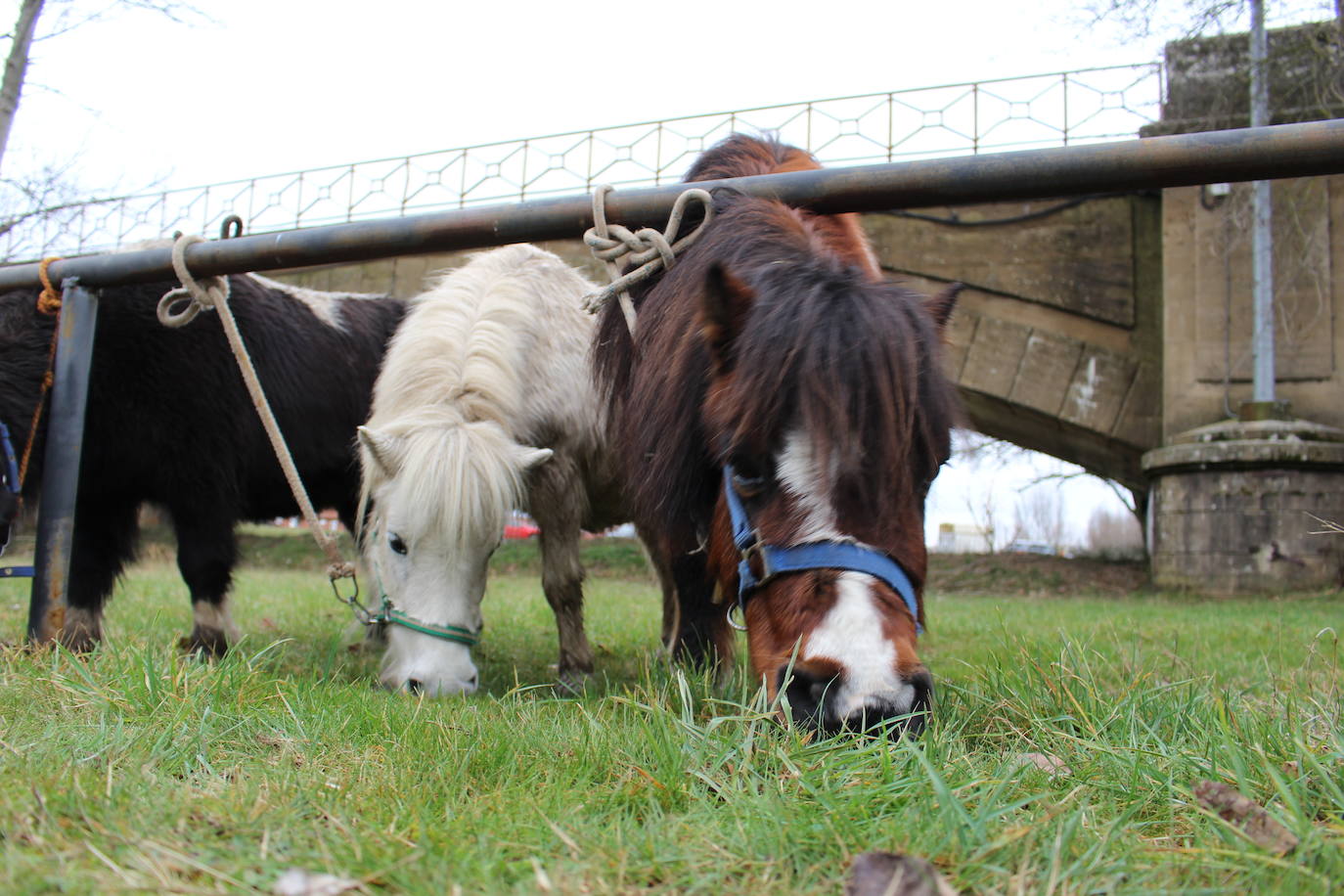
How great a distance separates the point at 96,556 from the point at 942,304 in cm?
417

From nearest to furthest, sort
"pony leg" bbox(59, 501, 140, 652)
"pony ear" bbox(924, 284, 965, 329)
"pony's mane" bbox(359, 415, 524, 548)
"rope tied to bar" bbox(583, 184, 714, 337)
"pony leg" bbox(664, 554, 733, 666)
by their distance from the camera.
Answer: "pony ear" bbox(924, 284, 965, 329), "rope tied to bar" bbox(583, 184, 714, 337), "pony leg" bbox(664, 554, 733, 666), "pony's mane" bbox(359, 415, 524, 548), "pony leg" bbox(59, 501, 140, 652)

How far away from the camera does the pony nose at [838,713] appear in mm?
1723

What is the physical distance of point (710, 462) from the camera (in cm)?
249

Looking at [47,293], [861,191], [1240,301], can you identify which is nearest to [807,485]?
[861,191]

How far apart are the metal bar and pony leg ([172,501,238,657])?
1.27m

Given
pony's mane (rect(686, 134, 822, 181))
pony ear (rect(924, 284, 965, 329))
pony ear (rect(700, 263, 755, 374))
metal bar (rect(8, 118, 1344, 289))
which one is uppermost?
pony's mane (rect(686, 134, 822, 181))

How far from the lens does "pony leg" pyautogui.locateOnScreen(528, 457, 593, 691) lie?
431 cm

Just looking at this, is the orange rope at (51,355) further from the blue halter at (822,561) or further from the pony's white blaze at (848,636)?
the pony's white blaze at (848,636)

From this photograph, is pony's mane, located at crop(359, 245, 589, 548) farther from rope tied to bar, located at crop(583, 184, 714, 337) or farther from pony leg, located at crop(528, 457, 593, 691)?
rope tied to bar, located at crop(583, 184, 714, 337)

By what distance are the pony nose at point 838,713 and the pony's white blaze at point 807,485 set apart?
318 mm

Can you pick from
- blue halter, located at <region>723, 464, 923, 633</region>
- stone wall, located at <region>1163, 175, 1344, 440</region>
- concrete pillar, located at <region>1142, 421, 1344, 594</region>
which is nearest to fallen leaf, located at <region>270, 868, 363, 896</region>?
blue halter, located at <region>723, 464, 923, 633</region>

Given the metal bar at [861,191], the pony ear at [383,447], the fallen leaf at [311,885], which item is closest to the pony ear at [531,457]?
the pony ear at [383,447]

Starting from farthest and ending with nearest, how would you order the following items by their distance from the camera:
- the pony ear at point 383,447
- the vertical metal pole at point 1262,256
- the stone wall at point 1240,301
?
the stone wall at point 1240,301
the vertical metal pole at point 1262,256
the pony ear at point 383,447

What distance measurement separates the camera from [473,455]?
3.62 meters
